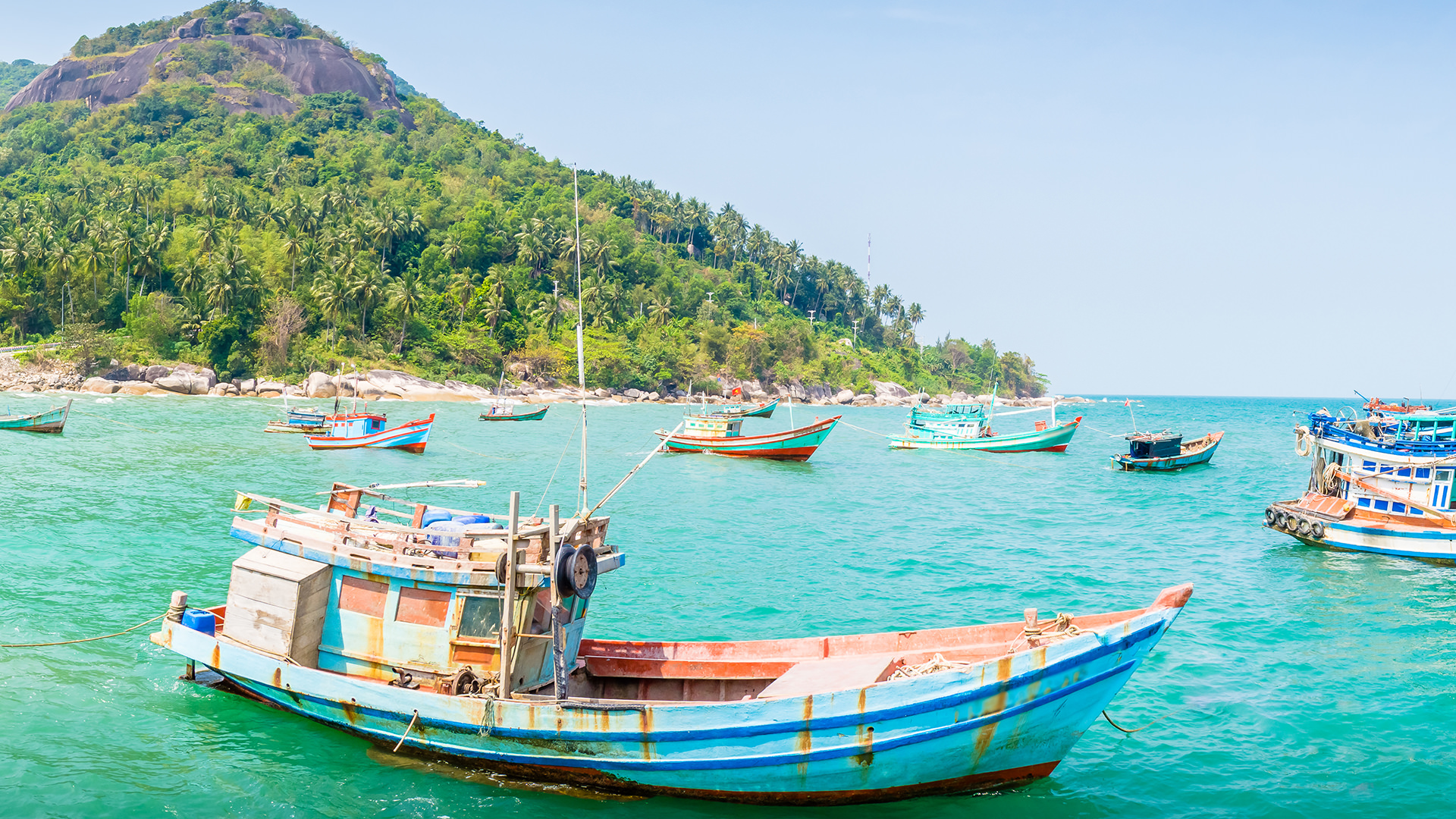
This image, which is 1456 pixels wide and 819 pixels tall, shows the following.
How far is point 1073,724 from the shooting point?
9.28m

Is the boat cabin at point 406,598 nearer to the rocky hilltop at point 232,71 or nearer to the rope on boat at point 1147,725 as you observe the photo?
the rope on boat at point 1147,725

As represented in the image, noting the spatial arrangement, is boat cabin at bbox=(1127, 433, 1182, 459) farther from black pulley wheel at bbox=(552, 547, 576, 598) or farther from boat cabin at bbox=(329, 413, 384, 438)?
black pulley wheel at bbox=(552, 547, 576, 598)

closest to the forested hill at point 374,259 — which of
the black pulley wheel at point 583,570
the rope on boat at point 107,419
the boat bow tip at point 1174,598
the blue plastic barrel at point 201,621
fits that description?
the rope on boat at point 107,419

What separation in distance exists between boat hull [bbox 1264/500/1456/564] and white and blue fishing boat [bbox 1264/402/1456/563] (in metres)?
0.02

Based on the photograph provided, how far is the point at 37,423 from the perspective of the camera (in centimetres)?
4372

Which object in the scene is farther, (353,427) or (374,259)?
(374,259)

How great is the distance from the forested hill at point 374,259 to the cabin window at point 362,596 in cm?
5025

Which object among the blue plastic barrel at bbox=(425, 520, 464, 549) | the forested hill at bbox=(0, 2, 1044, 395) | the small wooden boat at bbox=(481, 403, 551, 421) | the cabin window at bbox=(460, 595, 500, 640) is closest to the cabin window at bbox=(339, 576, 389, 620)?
the blue plastic barrel at bbox=(425, 520, 464, 549)

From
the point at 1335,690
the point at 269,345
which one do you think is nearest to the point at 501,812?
the point at 1335,690

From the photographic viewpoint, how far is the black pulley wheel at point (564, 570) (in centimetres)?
984

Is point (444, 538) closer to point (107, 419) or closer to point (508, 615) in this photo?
point (508, 615)

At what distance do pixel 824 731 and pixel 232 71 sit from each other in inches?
7754

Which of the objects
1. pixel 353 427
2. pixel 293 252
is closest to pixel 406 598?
pixel 353 427

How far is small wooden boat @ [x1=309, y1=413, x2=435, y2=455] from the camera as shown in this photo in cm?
4603
